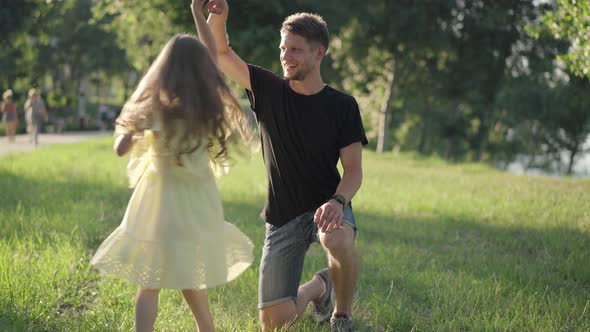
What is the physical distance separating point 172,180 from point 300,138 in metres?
1.19

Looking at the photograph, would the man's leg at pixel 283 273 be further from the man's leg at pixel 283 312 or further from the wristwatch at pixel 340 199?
the wristwatch at pixel 340 199

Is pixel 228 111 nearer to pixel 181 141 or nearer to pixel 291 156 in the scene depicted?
pixel 181 141

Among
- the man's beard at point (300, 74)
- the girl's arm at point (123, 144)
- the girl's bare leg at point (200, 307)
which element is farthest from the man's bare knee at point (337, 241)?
the girl's arm at point (123, 144)

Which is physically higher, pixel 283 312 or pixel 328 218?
pixel 328 218

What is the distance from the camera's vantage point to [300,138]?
4.25 metres

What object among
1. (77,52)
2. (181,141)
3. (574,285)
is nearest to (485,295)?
(574,285)

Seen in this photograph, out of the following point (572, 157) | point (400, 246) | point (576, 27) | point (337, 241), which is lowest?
point (572, 157)

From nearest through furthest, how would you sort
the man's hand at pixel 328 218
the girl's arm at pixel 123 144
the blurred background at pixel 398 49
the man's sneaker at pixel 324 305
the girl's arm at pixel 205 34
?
the girl's arm at pixel 123 144 → the girl's arm at pixel 205 34 → the man's hand at pixel 328 218 → the man's sneaker at pixel 324 305 → the blurred background at pixel 398 49

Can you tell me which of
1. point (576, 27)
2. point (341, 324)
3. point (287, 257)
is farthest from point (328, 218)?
point (576, 27)

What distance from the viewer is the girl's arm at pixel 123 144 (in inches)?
123

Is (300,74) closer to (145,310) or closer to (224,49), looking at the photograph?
(224,49)

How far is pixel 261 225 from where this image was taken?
7969mm

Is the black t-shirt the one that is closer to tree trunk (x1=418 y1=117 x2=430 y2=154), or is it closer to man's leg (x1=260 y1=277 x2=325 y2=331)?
man's leg (x1=260 y1=277 x2=325 y2=331)

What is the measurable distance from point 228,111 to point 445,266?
365 centimetres
